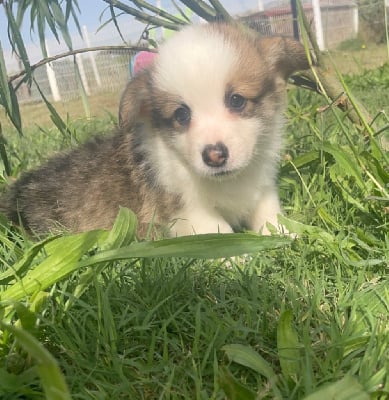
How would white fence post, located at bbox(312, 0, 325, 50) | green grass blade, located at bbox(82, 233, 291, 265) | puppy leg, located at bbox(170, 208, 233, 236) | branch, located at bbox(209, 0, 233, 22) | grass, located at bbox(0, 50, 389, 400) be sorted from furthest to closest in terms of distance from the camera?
white fence post, located at bbox(312, 0, 325, 50) → branch, located at bbox(209, 0, 233, 22) → puppy leg, located at bbox(170, 208, 233, 236) → green grass blade, located at bbox(82, 233, 291, 265) → grass, located at bbox(0, 50, 389, 400)

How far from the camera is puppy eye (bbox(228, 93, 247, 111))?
7.59ft

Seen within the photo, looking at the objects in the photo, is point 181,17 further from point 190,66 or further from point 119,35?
point 190,66

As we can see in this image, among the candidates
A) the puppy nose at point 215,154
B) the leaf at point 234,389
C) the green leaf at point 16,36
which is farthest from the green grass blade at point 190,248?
the green leaf at point 16,36

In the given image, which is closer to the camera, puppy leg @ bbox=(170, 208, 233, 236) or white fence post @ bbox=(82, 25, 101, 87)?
puppy leg @ bbox=(170, 208, 233, 236)

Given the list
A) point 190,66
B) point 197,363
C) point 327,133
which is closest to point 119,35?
point 190,66

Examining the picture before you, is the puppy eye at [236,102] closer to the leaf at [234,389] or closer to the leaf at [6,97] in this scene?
the leaf at [6,97]

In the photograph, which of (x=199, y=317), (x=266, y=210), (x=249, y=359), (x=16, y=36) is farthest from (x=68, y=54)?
(x=249, y=359)

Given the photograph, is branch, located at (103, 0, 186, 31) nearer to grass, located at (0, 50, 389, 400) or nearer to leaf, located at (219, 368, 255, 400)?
grass, located at (0, 50, 389, 400)

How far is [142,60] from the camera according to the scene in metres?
2.70

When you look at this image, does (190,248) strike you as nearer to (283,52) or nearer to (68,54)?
(283,52)

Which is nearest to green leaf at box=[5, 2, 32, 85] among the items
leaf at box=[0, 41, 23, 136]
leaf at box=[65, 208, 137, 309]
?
leaf at box=[0, 41, 23, 136]

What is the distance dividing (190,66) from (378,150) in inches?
35.3

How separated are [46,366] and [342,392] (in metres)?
0.60

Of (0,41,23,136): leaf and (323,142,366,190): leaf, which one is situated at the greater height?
(0,41,23,136): leaf
